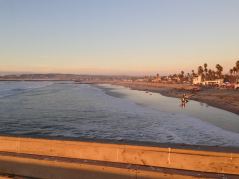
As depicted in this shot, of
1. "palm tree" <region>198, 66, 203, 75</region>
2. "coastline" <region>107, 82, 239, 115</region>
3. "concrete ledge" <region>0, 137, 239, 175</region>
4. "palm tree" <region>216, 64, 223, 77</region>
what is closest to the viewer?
"concrete ledge" <region>0, 137, 239, 175</region>

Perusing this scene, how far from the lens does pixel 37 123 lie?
26.0 meters

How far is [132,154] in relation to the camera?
A: 27.0 feet

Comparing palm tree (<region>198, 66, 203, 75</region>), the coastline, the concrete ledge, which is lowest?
the coastline

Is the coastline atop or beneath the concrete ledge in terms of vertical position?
beneath

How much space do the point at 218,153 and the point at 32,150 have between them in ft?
15.0

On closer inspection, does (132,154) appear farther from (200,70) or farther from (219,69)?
(200,70)

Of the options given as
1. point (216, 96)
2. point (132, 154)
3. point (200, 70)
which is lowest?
point (216, 96)

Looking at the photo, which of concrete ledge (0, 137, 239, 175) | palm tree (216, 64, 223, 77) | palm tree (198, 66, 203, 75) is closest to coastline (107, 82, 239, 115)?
concrete ledge (0, 137, 239, 175)

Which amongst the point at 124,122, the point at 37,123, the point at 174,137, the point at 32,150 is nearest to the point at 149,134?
the point at 174,137

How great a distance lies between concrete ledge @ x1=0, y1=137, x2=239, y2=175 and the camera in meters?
7.67

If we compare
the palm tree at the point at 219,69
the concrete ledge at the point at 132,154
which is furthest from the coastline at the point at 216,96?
the palm tree at the point at 219,69

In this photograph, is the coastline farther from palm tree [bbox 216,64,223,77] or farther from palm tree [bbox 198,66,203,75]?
palm tree [bbox 198,66,203,75]

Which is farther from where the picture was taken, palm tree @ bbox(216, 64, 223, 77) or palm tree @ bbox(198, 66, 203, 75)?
palm tree @ bbox(198, 66, 203, 75)

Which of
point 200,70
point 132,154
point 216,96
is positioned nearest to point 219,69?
point 200,70
